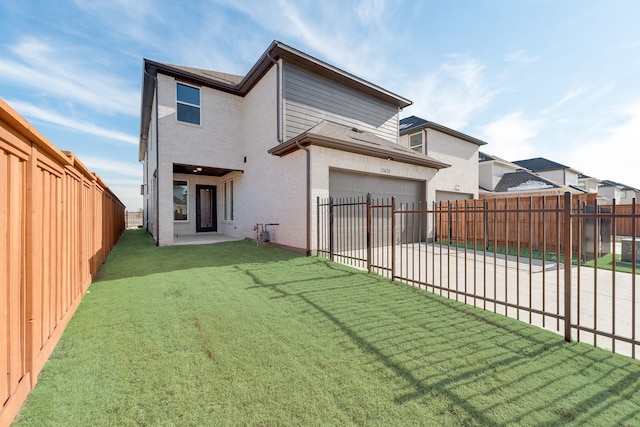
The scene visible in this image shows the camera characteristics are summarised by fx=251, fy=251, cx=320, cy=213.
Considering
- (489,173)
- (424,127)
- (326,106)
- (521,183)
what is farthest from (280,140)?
(521,183)

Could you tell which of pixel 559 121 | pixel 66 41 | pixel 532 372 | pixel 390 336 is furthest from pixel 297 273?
pixel 559 121

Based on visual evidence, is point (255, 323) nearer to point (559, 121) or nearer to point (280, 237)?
point (280, 237)

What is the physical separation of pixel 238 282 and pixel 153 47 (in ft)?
33.8

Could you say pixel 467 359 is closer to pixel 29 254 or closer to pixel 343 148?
pixel 29 254

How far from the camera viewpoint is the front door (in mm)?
13117

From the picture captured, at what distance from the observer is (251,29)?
875cm

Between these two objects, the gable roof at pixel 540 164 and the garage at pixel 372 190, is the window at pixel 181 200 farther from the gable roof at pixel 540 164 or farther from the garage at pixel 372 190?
the gable roof at pixel 540 164

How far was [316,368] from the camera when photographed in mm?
2203

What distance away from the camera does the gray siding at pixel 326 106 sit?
8.76 metres

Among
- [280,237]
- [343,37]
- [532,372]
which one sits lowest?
[532,372]

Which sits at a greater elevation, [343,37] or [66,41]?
[343,37]

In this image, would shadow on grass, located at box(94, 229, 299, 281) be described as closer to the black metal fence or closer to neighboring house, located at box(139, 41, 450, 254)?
neighboring house, located at box(139, 41, 450, 254)

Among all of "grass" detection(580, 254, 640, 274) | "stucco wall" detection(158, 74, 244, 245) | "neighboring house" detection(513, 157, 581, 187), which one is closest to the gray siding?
"stucco wall" detection(158, 74, 244, 245)

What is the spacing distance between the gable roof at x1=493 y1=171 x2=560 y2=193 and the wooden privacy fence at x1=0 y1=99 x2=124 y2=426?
22541 mm
